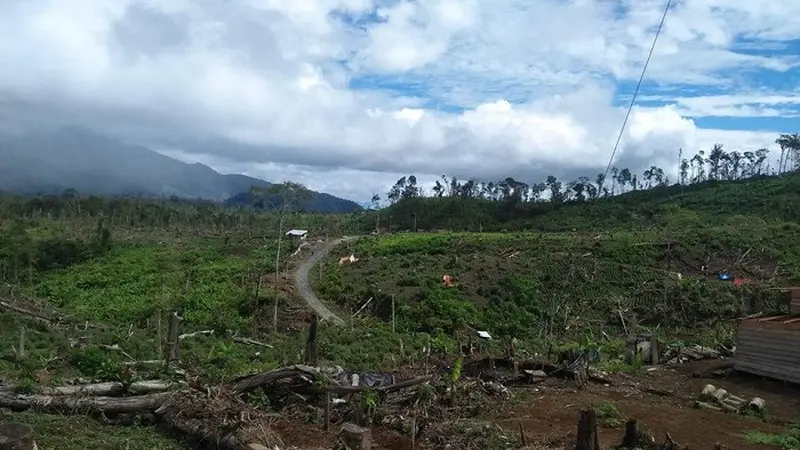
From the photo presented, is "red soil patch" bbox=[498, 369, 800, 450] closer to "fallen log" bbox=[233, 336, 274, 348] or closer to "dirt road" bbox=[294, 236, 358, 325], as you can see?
"fallen log" bbox=[233, 336, 274, 348]

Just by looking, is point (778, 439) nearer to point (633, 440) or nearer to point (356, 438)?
point (633, 440)

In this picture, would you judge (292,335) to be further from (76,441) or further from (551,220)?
(551,220)

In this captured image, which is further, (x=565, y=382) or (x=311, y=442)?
(x=565, y=382)

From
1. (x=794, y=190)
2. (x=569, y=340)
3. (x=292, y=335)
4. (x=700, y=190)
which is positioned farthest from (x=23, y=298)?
(x=700, y=190)

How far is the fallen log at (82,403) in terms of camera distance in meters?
10.2

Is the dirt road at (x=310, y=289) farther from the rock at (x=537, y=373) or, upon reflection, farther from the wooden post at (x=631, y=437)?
the wooden post at (x=631, y=437)

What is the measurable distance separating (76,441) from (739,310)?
3633 cm

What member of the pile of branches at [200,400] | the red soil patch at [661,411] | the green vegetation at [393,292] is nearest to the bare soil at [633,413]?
the red soil patch at [661,411]

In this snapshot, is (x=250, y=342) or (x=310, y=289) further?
(x=310, y=289)

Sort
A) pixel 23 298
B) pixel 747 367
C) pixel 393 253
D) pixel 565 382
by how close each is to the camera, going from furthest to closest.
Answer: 1. pixel 393 253
2. pixel 23 298
3. pixel 747 367
4. pixel 565 382

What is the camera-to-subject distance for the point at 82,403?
33.5 ft

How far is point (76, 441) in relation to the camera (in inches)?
355

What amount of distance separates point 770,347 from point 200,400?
14292mm

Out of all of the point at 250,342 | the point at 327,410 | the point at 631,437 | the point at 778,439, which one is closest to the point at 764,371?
the point at 778,439
